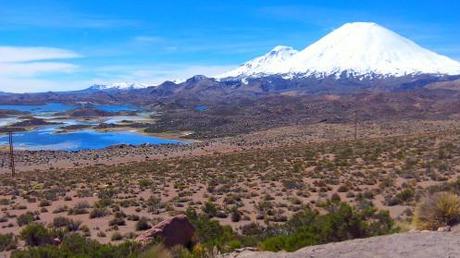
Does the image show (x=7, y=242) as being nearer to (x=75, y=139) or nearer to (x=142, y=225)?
(x=142, y=225)

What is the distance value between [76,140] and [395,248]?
259 feet

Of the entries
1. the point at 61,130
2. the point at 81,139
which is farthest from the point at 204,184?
the point at 61,130

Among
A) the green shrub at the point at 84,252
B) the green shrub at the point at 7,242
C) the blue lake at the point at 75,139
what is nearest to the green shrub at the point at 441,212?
the green shrub at the point at 84,252

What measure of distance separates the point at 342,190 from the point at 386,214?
8.03 meters

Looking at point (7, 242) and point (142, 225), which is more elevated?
point (7, 242)

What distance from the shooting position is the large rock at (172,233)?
11599 millimetres

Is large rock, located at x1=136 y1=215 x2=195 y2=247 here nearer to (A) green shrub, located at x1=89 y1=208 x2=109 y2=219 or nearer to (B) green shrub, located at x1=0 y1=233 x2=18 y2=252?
(B) green shrub, located at x1=0 y1=233 x2=18 y2=252

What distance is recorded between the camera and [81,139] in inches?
3314

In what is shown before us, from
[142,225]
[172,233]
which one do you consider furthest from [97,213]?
[172,233]

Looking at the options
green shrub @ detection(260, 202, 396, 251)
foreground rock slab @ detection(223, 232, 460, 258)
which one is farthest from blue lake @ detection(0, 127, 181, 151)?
foreground rock slab @ detection(223, 232, 460, 258)

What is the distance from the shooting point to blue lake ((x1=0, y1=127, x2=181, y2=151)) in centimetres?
7560

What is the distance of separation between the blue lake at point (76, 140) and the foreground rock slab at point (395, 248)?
216 feet

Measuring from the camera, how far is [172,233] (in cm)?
1178

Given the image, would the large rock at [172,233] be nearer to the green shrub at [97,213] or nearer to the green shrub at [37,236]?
the green shrub at [37,236]
